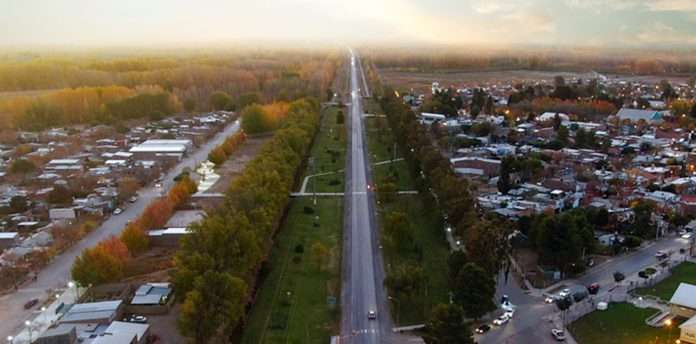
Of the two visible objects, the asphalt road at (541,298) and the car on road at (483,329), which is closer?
the asphalt road at (541,298)

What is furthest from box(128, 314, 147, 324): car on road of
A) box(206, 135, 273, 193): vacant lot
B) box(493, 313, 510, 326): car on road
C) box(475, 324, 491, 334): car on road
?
box(206, 135, 273, 193): vacant lot

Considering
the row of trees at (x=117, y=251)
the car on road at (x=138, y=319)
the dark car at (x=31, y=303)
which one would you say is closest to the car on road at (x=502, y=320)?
the car on road at (x=138, y=319)

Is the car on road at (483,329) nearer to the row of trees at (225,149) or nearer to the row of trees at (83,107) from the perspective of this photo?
the row of trees at (225,149)

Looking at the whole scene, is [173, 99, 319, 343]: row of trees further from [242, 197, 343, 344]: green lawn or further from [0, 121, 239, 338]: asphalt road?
[0, 121, 239, 338]: asphalt road

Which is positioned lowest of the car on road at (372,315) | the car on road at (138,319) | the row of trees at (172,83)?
the car on road at (138,319)

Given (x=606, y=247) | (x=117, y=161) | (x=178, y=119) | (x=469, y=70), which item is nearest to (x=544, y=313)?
(x=606, y=247)
